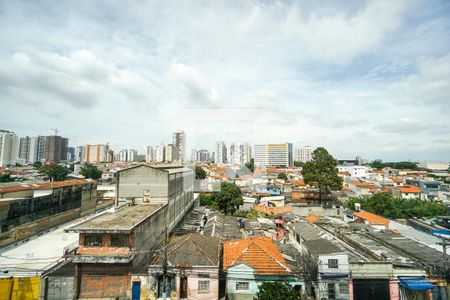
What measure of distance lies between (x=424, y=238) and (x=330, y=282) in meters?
11.7

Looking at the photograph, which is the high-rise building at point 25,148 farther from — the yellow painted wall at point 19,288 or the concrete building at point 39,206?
the yellow painted wall at point 19,288

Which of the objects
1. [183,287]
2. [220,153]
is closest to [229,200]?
[183,287]

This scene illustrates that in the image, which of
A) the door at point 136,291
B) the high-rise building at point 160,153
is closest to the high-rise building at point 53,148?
the high-rise building at point 160,153

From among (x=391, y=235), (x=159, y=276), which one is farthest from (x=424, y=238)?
(x=159, y=276)

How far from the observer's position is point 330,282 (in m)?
11.9

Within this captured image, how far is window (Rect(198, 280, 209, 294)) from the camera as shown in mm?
12292

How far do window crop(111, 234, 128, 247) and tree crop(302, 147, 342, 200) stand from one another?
25758 mm

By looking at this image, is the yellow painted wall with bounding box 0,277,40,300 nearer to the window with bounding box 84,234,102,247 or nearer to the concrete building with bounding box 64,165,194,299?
the concrete building with bounding box 64,165,194,299

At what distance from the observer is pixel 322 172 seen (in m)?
32.4

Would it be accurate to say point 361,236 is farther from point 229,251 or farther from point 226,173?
point 226,173

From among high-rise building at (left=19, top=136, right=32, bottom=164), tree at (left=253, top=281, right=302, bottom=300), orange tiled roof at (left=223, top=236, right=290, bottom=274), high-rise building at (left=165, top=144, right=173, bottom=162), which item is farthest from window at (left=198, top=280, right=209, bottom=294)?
high-rise building at (left=19, top=136, right=32, bottom=164)

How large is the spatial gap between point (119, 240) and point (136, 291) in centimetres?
282

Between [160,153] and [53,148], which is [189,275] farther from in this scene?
[53,148]

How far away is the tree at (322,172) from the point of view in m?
31.5
